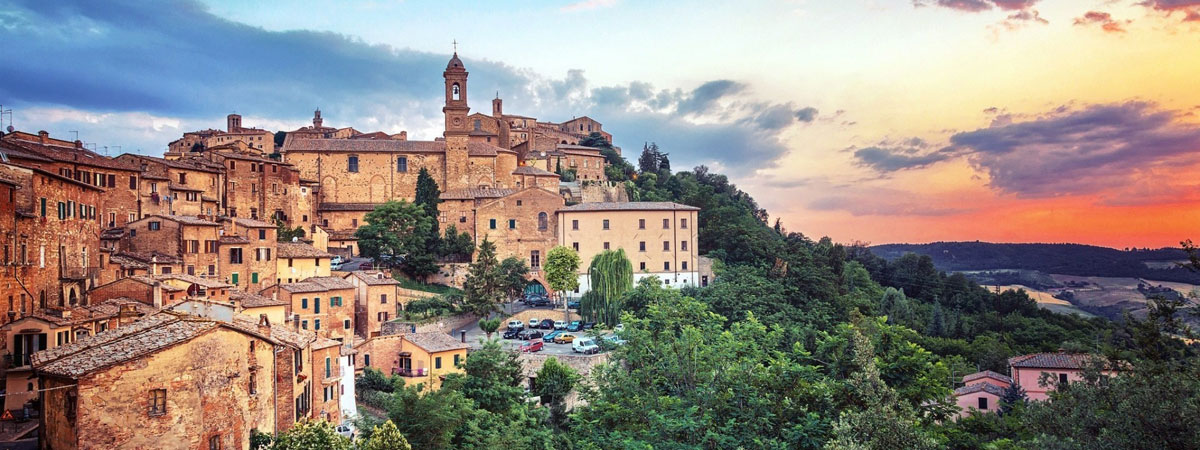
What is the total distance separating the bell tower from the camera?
2279 inches

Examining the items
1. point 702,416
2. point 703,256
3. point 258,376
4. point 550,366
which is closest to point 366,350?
point 550,366

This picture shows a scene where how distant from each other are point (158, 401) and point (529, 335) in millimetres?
24662

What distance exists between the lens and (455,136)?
57.9 m

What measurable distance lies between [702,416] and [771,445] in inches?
84.2

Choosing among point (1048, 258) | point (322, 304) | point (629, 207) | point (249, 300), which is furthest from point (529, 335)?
point (1048, 258)

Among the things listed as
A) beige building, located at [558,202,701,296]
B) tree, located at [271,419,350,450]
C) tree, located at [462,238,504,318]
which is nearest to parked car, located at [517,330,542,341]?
tree, located at [462,238,504,318]

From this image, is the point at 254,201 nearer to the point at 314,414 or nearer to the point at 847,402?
the point at 314,414

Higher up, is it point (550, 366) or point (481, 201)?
point (481, 201)

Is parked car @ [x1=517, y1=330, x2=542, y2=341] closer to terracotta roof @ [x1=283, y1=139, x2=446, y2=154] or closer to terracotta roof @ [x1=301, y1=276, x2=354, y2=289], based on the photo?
terracotta roof @ [x1=301, y1=276, x2=354, y2=289]

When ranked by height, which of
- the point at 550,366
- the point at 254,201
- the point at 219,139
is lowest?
the point at 550,366

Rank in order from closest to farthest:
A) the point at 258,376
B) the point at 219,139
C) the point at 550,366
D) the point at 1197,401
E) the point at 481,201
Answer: the point at 1197,401
the point at 258,376
the point at 550,366
the point at 481,201
the point at 219,139

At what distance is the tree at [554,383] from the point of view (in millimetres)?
31328

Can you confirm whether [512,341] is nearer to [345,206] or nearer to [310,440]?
[345,206]

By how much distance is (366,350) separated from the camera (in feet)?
105
